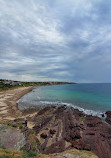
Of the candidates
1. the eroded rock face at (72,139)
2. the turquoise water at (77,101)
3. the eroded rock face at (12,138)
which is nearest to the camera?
the eroded rock face at (12,138)

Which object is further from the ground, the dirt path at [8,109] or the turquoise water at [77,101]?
the turquoise water at [77,101]

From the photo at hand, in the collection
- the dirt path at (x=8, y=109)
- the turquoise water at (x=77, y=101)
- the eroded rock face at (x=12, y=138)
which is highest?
the eroded rock face at (x=12, y=138)

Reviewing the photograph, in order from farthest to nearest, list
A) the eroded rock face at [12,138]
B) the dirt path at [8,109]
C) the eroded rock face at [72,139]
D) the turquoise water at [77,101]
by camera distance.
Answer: the turquoise water at [77,101] → the dirt path at [8,109] → the eroded rock face at [72,139] → the eroded rock face at [12,138]

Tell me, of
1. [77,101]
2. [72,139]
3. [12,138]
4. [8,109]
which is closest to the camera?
[12,138]

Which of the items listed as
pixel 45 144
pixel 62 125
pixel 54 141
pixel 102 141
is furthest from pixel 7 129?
pixel 102 141

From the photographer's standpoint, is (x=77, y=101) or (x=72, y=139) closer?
(x=72, y=139)

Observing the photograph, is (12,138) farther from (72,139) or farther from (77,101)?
(77,101)

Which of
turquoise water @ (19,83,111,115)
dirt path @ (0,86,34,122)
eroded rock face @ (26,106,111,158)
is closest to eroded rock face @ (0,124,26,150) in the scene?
eroded rock face @ (26,106,111,158)

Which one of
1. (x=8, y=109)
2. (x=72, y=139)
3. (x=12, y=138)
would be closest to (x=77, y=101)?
(x=8, y=109)

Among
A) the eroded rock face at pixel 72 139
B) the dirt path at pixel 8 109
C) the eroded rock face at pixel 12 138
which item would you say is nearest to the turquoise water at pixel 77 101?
the dirt path at pixel 8 109

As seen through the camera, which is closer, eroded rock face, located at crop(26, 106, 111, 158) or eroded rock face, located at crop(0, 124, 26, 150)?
eroded rock face, located at crop(0, 124, 26, 150)

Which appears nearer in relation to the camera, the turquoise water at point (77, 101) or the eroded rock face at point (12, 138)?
the eroded rock face at point (12, 138)

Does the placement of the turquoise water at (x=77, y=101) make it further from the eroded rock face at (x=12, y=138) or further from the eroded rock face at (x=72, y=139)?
the eroded rock face at (x=12, y=138)

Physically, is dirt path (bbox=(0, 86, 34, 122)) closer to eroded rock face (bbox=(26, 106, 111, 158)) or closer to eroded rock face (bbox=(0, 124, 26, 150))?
eroded rock face (bbox=(0, 124, 26, 150))
